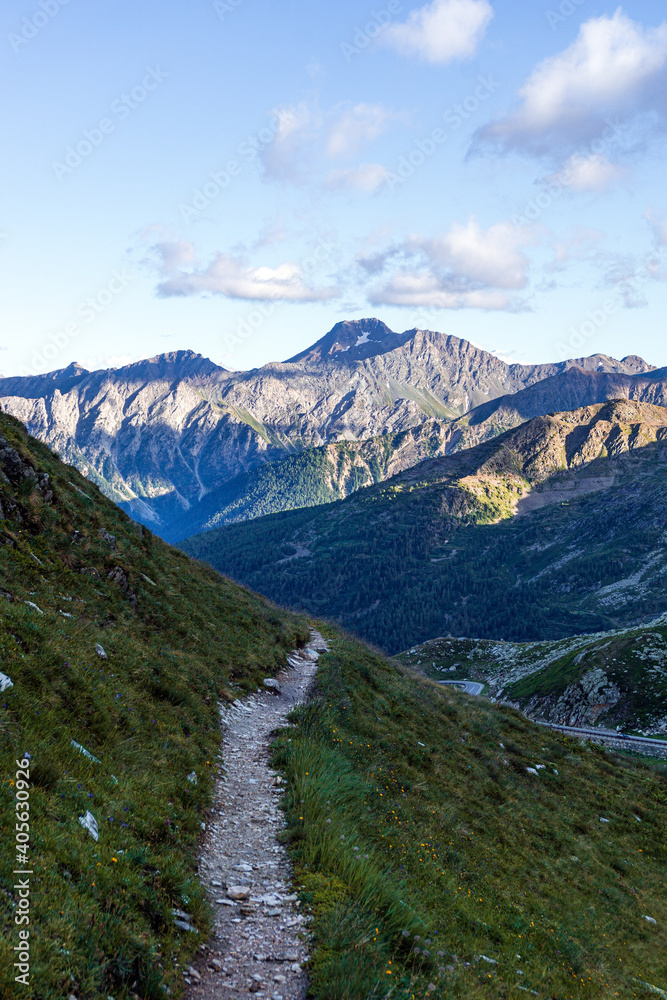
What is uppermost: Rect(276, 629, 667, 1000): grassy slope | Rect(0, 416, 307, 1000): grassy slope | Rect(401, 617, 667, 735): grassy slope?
Rect(0, 416, 307, 1000): grassy slope

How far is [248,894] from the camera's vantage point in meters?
10.3

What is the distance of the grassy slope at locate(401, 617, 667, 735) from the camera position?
78062 millimetres

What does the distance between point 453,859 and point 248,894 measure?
28.1 feet

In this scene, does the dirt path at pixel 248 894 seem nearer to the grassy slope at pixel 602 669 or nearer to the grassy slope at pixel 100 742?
the grassy slope at pixel 100 742

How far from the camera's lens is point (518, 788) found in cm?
2633

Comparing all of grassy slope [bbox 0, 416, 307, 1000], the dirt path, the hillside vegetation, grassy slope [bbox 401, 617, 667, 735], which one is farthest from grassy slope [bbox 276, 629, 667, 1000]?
grassy slope [bbox 401, 617, 667, 735]

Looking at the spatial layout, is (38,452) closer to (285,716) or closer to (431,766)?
(285,716)

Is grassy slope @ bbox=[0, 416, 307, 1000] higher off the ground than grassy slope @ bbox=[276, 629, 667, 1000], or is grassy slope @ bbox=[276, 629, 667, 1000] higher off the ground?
grassy slope @ bbox=[0, 416, 307, 1000]

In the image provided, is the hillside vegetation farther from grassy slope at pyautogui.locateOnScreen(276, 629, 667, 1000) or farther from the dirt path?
the dirt path

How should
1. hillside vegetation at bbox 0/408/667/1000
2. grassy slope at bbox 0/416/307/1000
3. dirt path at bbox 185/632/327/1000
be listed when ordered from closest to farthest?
grassy slope at bbox 0/416/307/1000 < hillside vegetation at bbox 0/408/667/1000 < dirt path at bbox 185/632/327/1000

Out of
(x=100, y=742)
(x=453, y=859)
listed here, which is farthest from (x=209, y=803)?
(x=453, y=859)

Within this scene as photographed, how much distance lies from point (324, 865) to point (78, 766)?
5585 mm

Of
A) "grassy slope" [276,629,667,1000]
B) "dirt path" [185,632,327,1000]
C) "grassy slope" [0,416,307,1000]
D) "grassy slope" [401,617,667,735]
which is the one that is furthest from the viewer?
"grassy slope" [401,617,667,735]

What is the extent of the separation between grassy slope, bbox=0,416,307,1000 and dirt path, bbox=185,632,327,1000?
489mm
